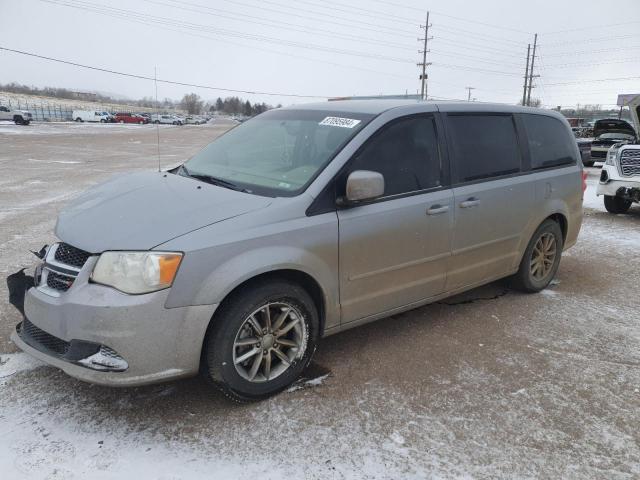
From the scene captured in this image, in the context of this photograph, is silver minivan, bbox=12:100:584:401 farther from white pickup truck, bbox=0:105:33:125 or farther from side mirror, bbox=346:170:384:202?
white pickup truck, bbox=0:105:33:125

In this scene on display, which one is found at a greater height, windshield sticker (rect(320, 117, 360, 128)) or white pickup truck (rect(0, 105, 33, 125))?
white pickup truck (rect(0, 105, 33, 125))

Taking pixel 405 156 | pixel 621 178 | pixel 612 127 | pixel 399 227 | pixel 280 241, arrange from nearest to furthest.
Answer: pixel 280 241
pixel 399 227
pixel 405 156
pixel 621 178
pixel 612 127

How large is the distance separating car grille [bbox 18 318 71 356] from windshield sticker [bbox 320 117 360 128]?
7.10ft

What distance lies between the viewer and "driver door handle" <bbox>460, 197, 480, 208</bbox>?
3898mm

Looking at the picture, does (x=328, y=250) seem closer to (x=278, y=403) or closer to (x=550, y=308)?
(x=278, y=403)

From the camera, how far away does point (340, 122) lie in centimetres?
359

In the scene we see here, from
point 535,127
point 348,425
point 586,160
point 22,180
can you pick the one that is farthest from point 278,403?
point 586,160

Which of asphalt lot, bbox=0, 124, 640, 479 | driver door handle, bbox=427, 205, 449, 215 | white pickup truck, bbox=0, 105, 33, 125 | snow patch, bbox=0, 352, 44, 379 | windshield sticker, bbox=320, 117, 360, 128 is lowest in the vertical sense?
asphalt lot, bbox=0, 124, 640, 479

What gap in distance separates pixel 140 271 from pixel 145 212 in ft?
1.67

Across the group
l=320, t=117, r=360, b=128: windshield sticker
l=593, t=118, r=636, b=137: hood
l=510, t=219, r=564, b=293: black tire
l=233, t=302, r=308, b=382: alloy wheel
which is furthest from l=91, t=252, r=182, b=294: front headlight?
l=593, t=118, r=636, b=137: hood

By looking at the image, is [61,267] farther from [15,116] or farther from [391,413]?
[15,116]

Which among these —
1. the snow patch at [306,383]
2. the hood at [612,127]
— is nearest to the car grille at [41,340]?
the snow patch at [306,383]

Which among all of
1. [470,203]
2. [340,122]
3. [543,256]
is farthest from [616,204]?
[340,122]

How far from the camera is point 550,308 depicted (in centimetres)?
470
